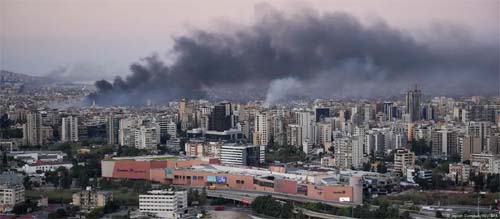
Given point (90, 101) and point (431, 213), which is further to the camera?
point (90, 101)

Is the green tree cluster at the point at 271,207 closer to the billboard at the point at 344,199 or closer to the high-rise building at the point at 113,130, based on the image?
the billboard at the point at 344,199

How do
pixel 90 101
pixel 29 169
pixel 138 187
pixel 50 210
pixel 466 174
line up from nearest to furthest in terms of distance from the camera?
pixel 50 210 < pixel 138 187 < pixel 466 174 < pixel 29 169 < pixel 90 101

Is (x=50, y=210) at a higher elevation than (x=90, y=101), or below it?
below

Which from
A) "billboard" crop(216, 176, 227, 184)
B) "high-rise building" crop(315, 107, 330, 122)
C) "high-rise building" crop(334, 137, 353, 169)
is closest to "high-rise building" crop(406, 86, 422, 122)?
"high-rise building" crop(315, 107, 330, 122)

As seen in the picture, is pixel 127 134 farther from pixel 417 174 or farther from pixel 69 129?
pixel 417 174

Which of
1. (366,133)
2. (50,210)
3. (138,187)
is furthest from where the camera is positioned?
(366,133)

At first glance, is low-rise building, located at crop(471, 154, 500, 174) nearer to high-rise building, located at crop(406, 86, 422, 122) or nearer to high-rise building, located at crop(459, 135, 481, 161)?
high-rise building, located at crop(459, 135, 481, 161)

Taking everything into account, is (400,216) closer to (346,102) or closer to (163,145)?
(163,145)

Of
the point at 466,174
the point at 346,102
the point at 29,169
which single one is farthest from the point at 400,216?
the point at 346,102
